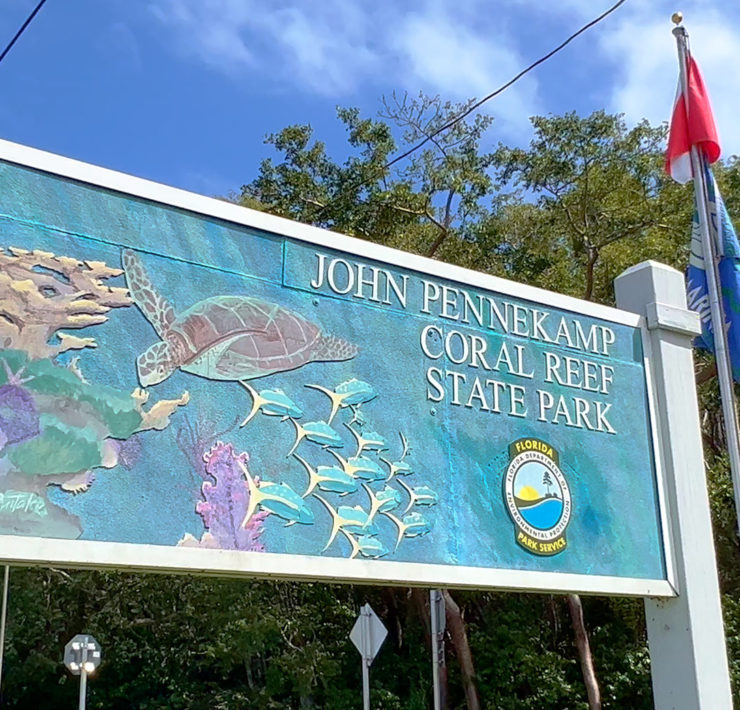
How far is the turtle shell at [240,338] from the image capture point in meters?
6.12

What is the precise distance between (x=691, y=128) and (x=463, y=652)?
10929 mm

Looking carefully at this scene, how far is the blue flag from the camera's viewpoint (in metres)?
9.01

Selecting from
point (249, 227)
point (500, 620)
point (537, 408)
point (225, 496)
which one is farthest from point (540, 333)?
point (500, 620)

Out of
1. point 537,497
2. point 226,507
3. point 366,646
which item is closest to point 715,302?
point 537,497

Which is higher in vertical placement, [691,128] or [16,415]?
[691,128]

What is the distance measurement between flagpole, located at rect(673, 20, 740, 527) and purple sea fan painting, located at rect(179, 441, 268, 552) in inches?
169

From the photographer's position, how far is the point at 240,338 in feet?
20.8

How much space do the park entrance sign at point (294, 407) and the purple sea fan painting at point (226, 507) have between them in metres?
0.01

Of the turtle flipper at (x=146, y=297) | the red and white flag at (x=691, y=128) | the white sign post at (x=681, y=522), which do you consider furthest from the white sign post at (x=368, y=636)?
the turtle flipper at (x=146, y=297)

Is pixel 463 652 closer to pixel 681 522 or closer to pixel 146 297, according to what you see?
pixel 681 522

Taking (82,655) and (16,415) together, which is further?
(82,655)

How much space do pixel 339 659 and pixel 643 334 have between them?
41.2 ft

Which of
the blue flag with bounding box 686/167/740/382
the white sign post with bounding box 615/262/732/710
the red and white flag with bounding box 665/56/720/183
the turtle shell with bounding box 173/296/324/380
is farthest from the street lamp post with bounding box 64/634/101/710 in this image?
the red and white flag with bounding box 665/56/720/183
